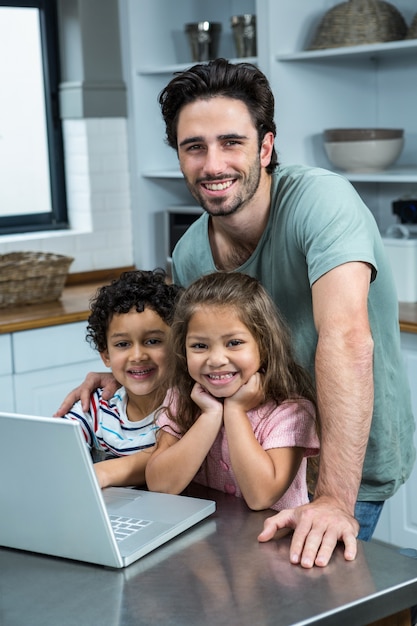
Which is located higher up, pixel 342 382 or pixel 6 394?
pixel 342 382

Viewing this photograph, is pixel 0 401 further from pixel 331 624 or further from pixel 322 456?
pixel 331 624

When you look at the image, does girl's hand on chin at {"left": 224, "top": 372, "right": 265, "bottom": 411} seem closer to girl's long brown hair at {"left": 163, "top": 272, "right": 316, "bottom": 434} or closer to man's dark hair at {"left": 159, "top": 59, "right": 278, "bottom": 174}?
girl's long brown hair at {"left": 163, "top": 272, "right": 316, "bottom": 434}

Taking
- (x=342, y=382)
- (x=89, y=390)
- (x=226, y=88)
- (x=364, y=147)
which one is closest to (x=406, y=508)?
(x=364, y=147)

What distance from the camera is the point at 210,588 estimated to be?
1.31m

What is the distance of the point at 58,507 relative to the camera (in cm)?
140

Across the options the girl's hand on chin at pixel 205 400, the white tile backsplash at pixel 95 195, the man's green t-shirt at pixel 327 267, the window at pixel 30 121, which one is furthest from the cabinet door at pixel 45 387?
the girl's hand on chin at pixel 205 400

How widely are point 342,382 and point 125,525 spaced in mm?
467

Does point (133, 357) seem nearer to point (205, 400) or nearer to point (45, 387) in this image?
point (205, 400)

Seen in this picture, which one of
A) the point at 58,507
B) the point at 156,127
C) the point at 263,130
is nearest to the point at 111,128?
the point at 156,127

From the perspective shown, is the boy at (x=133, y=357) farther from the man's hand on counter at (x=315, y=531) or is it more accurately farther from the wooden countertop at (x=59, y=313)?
the wooden countertop at (x=59, y=313)

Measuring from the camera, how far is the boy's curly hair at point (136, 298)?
78.7 inches

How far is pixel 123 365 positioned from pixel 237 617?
847mm

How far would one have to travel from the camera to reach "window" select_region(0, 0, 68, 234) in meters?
4.18

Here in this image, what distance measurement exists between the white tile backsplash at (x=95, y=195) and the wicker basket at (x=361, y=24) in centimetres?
115
